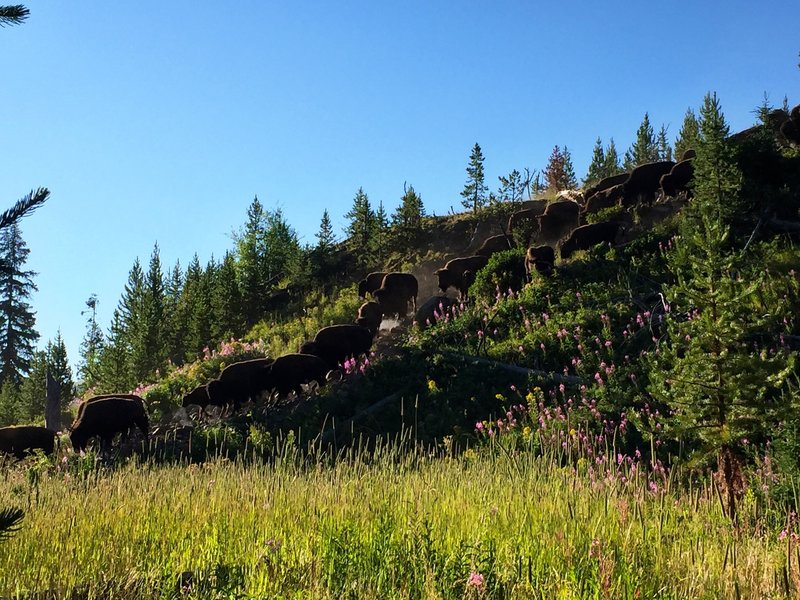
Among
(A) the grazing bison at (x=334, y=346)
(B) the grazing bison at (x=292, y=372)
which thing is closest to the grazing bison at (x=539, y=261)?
(A) the grazing bison at (x=334, y=346)

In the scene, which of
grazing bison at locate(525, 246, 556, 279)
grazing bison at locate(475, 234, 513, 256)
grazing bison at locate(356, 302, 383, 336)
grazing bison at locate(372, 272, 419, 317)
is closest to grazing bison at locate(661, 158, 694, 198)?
grazing bison at locate(525, 246, 556, 279)

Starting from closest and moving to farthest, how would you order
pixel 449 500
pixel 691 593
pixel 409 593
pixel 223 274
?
pixel 691 593, pixel 409 593, pixel 449 500, pixel 223 274

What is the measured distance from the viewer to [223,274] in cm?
4775

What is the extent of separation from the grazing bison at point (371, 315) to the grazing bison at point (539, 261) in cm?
651

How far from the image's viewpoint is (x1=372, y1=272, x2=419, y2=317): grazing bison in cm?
2809

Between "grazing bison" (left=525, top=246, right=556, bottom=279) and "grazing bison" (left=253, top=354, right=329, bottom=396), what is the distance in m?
8.38

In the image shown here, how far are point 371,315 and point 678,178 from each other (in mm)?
14098

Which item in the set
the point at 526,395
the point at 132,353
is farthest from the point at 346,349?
the point at 132,353

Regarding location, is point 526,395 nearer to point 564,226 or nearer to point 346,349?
point 346,349

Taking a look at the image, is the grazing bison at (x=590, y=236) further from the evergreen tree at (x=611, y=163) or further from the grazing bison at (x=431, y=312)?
the evergreen tree at (x=611, y=163)

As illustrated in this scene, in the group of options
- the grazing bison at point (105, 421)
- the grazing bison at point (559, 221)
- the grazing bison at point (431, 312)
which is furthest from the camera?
the grazing bison at point (559, 221)

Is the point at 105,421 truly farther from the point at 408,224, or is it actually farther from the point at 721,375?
the point at 408,224

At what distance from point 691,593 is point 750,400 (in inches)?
172

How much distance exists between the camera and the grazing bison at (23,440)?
20.6m
